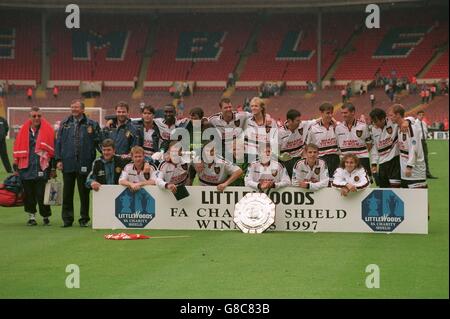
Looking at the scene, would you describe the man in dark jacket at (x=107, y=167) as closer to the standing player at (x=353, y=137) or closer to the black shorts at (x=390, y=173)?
the standing player at (x=353, y=137)

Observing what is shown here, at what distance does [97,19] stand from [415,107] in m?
18.6

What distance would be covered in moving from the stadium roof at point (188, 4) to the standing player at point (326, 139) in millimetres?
32194

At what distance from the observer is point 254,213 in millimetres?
13500

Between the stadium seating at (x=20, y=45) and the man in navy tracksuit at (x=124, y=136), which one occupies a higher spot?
the stadium seating at (x=20, y=45)

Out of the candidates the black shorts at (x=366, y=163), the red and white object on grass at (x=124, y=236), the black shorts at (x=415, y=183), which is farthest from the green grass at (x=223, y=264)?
the black shorts at (x=366, y=163)

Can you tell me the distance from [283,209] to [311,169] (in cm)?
75

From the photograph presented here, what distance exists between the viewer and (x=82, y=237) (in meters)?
13.0

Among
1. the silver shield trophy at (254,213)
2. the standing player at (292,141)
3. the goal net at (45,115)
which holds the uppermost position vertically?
the goal net at (45,115)

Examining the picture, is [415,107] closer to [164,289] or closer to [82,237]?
[82,237]

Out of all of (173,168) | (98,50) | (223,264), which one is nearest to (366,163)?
(173,168)

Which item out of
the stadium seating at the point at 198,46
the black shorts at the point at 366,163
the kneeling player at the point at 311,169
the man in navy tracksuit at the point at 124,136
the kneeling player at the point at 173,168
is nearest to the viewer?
the kneeling player at the point at 311,169

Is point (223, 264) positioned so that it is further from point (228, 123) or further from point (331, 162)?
point (331, 162)

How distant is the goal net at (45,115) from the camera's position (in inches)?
1741

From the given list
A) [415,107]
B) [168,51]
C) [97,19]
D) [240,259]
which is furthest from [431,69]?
[240,259]
